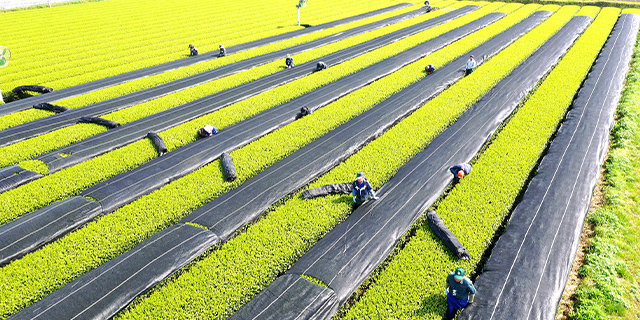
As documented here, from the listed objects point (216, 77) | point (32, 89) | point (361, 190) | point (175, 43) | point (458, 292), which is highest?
point (175, 43)

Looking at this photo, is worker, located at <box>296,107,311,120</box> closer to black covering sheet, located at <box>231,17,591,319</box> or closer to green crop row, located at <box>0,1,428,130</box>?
black covering sheet, located at <box>231,17,591,319</box>

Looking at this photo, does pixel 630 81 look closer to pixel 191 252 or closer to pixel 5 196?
pixel 191 252

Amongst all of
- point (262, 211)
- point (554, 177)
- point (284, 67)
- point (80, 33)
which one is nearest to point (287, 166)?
point (262, 211)

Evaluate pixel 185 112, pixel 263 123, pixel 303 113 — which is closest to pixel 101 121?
pixel 185 112

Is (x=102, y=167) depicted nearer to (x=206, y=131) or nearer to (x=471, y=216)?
(x=206, y=131)

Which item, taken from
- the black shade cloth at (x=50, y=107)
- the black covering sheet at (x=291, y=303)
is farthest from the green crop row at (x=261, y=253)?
the black shade cloth at (x=50, y=107)

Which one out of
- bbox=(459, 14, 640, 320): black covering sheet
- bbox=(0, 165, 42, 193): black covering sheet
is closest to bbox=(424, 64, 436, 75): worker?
bbox=(459, 14, 640, 320): black covering sheet
